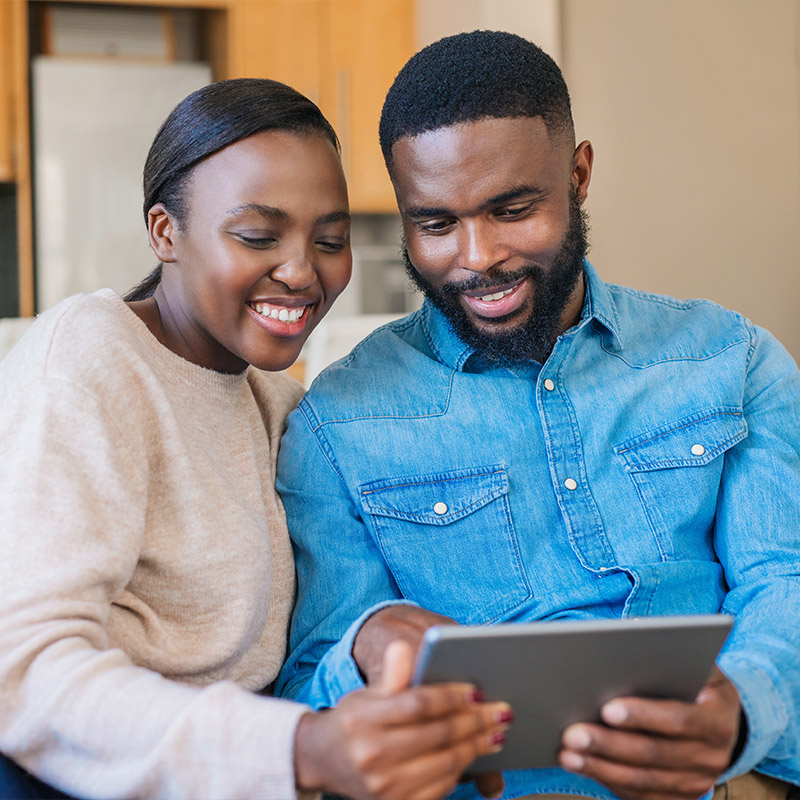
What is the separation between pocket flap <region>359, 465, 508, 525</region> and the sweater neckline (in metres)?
0.21

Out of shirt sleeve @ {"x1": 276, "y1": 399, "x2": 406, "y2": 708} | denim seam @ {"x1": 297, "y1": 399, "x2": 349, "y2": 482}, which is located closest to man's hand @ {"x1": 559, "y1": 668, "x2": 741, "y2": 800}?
shirt sleeve @ {"x1": 276, "y1": 399, "x2": 406, "y2": 708}

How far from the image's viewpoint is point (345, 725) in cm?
76

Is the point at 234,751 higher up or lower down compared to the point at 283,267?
lower down

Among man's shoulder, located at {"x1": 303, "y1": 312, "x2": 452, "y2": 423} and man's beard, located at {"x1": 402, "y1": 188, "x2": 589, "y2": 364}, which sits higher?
man's beard, located at {"x1": 402, "y1": 188, "x2": 589, "y2": 364}

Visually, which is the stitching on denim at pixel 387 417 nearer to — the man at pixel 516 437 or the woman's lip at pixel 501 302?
the man at pixel 516 437

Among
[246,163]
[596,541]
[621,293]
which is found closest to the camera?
[246,163]

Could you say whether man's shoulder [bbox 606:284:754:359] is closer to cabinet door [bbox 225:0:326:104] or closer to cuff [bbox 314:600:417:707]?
cuff [bbox 314:600:417:707]

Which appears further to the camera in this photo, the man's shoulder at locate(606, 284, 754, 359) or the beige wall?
the beige wall

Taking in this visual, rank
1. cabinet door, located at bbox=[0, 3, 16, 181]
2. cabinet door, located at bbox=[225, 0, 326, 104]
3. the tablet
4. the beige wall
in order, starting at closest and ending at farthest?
the tablet < the beige wall < cabinet door, located at bbox=[0, 3, 16, 181] < cabinet door, located at bbox=[225, 0, 326, 104]

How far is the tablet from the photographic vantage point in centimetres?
75

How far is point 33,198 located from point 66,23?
661 mm

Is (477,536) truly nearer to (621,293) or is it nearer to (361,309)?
(621,293)

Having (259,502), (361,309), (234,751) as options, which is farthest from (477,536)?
(361,309)

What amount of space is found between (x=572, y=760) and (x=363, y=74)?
346 cm
